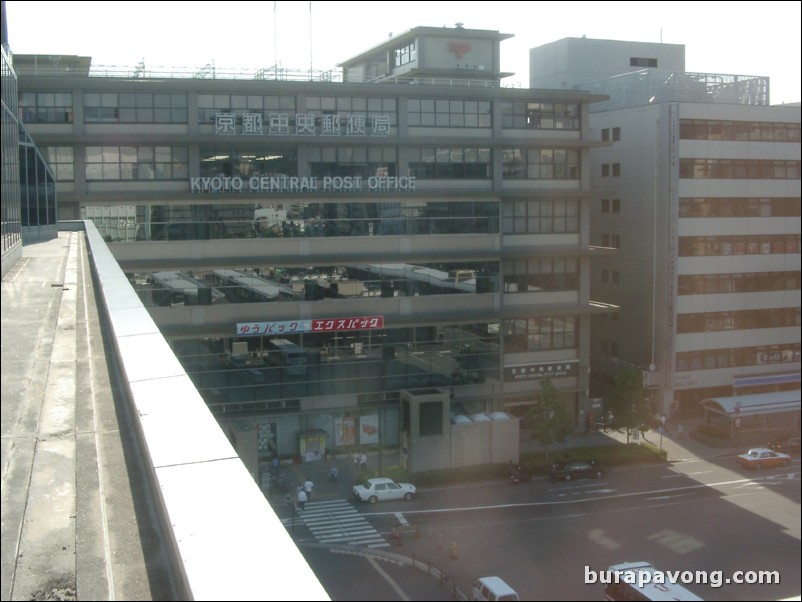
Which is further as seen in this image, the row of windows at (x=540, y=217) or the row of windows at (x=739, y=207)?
the row of windows at (x=739, y=207)

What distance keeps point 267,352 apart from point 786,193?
27679 millimetres

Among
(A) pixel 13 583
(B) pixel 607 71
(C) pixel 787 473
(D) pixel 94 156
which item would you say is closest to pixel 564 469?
(C) pixel 787 473

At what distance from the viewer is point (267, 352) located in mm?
36781

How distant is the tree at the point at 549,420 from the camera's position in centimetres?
3753

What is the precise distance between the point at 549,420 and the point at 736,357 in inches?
583

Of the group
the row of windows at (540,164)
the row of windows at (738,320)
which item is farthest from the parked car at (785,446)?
the row of windows at (540,164)

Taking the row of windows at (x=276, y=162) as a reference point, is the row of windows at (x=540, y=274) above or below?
below

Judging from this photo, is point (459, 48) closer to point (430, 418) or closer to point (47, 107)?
point (430, 418)

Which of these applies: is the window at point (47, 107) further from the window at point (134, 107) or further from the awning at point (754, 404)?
the awning at point (754, 404)

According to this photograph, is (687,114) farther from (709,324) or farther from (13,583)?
(13,583)

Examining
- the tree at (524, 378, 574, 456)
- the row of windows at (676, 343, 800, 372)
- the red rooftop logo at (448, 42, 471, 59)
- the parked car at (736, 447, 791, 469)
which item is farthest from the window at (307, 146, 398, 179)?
the parked car at (736, 447, 791, 469)

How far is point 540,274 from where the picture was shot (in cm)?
4206

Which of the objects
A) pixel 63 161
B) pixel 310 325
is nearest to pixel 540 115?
pixel 310 325

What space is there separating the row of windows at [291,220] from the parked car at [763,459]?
45.3 ft
